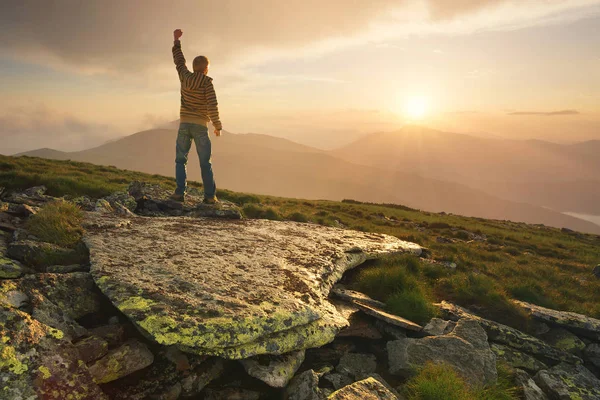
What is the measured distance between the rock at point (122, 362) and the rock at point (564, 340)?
7815 millimetres

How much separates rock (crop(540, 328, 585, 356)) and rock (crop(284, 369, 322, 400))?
6036 mm

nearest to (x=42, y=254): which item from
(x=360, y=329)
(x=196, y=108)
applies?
(x=360, y=329)

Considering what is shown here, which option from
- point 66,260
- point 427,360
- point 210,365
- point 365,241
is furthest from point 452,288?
point 66,260

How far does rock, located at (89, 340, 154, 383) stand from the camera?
3188mm

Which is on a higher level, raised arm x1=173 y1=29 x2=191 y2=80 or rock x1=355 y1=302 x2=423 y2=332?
raised arm x1=173 y1=29 x2=191 y2=80

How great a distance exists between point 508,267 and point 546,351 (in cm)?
952

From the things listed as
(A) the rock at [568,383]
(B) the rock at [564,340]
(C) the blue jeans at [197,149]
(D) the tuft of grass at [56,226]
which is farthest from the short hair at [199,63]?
(B) the rock at [564,340]

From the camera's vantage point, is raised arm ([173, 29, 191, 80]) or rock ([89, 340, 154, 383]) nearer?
rock ([89, 340, 154, 383])

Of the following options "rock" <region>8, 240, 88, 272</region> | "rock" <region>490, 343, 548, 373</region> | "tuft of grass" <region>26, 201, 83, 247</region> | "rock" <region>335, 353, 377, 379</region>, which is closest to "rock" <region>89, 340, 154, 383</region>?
"rock" <region>8, 240, 88, 272</region>

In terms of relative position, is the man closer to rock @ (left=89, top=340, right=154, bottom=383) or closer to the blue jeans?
the blue jeans

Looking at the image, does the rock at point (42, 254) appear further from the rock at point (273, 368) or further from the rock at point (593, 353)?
the rock at point (593, 353)

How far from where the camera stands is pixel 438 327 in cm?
600

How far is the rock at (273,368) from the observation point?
3.68 m

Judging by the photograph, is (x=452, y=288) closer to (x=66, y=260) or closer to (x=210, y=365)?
(x=210, y=365)
